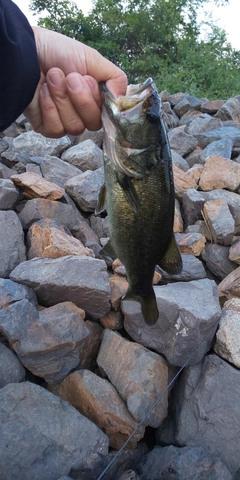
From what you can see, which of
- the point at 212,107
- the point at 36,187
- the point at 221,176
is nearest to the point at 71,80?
the point at 36,187

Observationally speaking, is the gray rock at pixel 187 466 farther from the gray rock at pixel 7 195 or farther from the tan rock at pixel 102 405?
the gray rock at pixel 7 195

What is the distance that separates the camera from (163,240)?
189 cm

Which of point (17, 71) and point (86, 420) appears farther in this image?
point (86, 420)

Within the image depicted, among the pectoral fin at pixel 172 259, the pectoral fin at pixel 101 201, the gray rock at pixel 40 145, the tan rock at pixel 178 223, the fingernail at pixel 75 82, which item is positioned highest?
the fingernail at pixel 75 82

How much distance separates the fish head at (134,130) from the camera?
5.69 feet

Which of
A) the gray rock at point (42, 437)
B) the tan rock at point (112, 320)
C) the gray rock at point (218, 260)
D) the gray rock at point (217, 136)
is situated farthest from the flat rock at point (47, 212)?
the gray rock at point (217, 136)

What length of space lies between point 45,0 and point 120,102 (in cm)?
1553

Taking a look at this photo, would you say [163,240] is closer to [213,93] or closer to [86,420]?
[86,420]

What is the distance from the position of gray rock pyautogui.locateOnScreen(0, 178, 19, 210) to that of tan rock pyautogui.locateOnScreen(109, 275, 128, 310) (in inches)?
50.3

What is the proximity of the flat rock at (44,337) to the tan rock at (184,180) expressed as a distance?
2349 millimetres

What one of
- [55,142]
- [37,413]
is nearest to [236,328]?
[37,413]

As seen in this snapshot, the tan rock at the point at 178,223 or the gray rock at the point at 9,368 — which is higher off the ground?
the tan rock at the point at 178,223

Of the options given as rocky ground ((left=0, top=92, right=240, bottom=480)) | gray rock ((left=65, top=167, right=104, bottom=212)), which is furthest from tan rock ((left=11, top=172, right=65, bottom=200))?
gray rock ((left=65, top=167, right=104, bottom=212))

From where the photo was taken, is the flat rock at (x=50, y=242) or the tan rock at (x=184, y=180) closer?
the flat rock at (x=50, y=242)
